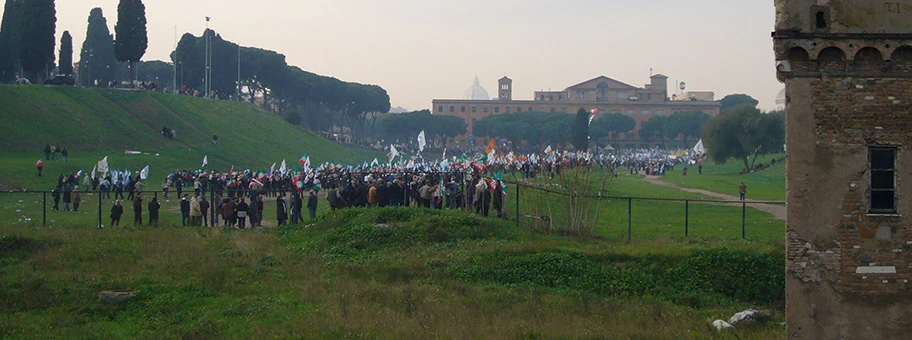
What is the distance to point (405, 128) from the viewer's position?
146625 millimetres

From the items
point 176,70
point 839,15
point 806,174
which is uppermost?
point 176,70

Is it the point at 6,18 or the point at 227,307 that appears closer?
the point at 227,307

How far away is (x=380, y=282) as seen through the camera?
819 inches

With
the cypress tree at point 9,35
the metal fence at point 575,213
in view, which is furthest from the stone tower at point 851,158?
the cypress tree at point 9,35

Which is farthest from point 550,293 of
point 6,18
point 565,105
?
point 565,105

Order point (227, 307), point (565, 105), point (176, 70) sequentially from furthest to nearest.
A: point (565, 105) → point (176, 70) → point (227, 307)

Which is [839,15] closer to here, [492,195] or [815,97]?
[815,97]

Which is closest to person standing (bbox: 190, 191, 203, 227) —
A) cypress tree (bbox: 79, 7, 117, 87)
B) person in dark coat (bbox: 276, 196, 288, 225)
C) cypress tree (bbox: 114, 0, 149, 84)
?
person in dark coat (bbox: 276, 196, 288, 225)

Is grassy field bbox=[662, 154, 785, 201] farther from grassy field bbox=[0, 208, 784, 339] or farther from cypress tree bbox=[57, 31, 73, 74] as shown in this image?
cypress tree bbox=[57, 31, 73, 74]

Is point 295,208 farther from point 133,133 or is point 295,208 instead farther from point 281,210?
point 133,133

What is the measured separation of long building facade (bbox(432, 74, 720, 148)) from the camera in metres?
172

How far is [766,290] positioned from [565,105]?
157m

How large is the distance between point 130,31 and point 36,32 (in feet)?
37.1

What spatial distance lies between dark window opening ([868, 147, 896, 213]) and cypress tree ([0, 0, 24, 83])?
253ft
